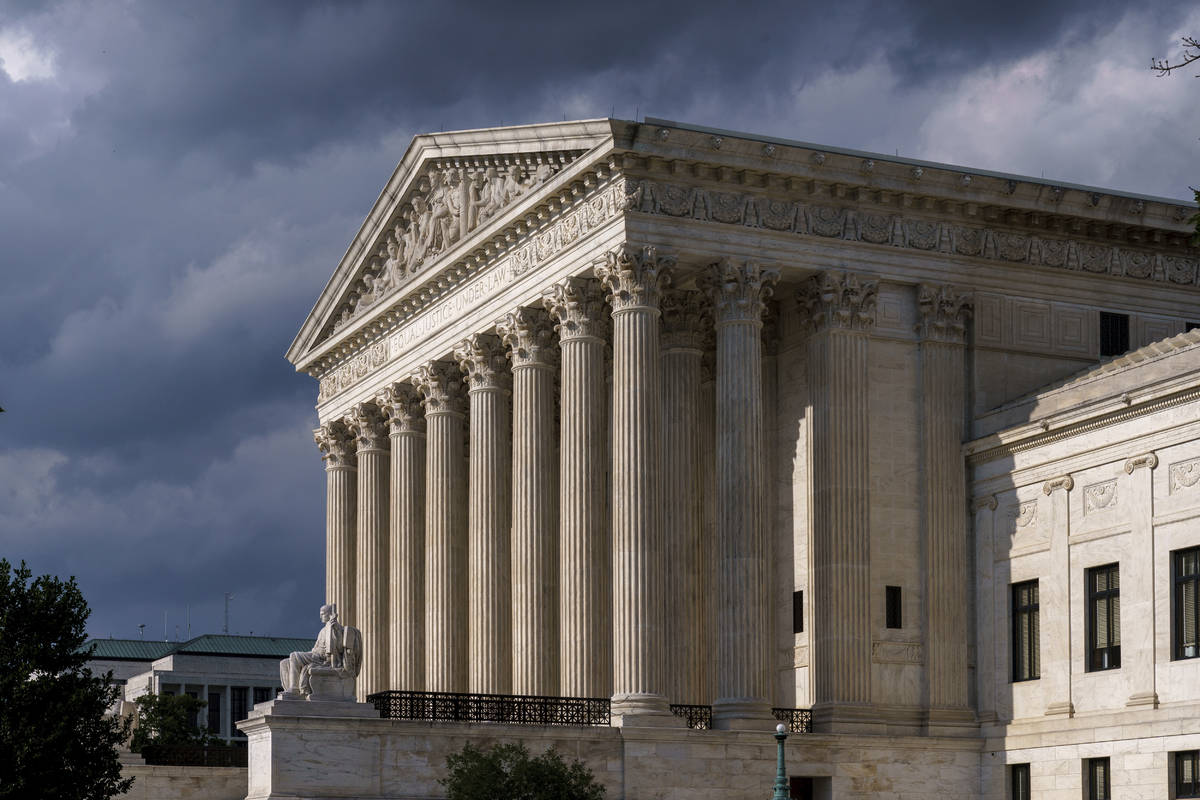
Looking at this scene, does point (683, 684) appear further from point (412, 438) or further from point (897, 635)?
point (412, 438)

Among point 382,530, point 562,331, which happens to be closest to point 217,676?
point 382,530

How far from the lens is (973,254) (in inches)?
2370

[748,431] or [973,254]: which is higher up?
[973,254]

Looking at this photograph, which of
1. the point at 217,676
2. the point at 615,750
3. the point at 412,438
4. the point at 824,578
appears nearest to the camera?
the point at 615,750

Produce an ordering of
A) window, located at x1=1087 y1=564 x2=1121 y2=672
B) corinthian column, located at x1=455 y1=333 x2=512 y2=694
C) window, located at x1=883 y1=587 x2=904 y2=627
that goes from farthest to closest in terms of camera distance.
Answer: corinthian column, located at x1=455 y1=333 x2=512 y2=694
window, located at x1=883 y1=587 x2=904 y2=627
window, located at x1=1087 y1=564 x2=1121 y2=672

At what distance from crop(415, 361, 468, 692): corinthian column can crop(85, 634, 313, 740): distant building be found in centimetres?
8954

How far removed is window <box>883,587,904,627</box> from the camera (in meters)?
57.7

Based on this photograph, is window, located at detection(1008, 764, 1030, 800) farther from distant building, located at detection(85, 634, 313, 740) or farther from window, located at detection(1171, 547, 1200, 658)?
distant building, located at detection(85, 634, 313, 740)

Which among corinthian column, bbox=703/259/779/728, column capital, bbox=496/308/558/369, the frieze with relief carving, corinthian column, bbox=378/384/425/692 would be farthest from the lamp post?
corinthian column, bbox=378/384/425/692

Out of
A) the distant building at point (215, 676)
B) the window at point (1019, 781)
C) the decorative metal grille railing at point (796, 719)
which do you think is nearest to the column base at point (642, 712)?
the decorative metal grille railing at point (796, 719)

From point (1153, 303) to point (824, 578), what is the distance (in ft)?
47.8

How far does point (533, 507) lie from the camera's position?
62.0 meters

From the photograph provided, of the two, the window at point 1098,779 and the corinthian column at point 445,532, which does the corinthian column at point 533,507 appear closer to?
the corinthian column at point 445,532

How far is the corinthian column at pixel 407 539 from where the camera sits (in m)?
72.2
